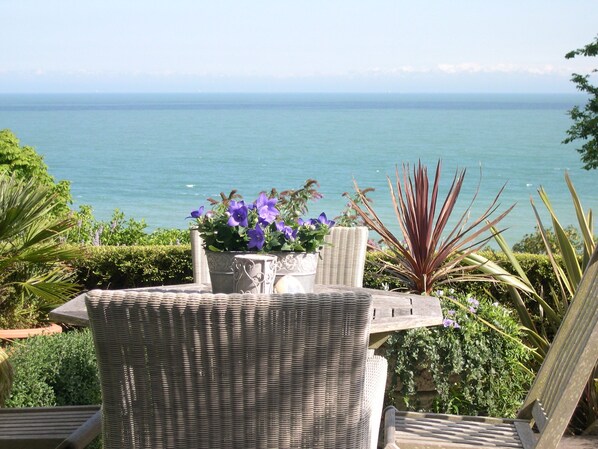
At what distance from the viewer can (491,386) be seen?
13.2 feet

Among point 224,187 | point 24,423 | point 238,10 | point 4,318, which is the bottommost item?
point 224,187

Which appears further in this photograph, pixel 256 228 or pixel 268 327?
pixel 256 228

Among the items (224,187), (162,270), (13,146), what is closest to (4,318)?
(162,270)

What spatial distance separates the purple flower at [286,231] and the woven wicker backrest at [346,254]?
1.22 metres

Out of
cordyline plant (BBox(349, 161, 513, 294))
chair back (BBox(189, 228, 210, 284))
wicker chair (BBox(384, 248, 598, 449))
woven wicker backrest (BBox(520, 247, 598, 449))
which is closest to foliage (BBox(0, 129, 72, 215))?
cordyline plant (BBox(349, 161, 513, 294))

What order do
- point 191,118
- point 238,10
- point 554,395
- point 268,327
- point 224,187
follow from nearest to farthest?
1. point 268,327
2. point 554,395
3. point 224,187
4. point 238,10
5. point 191,118

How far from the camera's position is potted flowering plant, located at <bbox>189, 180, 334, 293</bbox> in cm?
271

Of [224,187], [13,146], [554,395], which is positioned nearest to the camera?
[554,395]

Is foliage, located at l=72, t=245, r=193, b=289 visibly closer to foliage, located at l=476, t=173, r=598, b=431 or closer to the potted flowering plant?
foliage, located at l=476, t=173, r=598, b=431

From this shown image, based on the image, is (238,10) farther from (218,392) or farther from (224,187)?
(218,392)

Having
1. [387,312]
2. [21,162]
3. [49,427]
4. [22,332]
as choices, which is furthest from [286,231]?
[21,162]

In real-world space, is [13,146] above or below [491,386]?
above

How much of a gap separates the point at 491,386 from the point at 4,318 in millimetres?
2941

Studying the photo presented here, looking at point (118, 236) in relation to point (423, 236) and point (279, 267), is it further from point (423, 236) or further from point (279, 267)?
point (279, 267)
